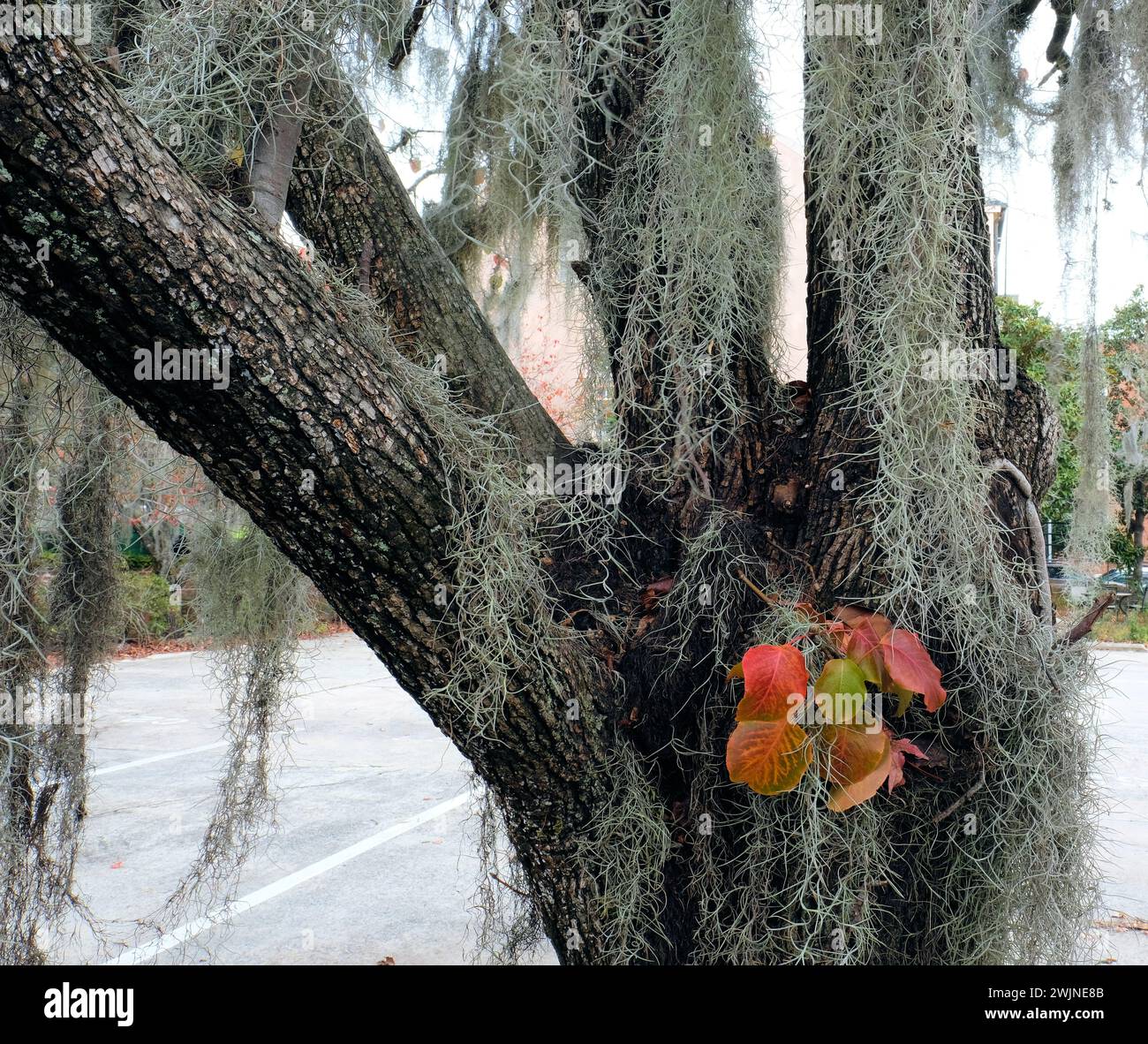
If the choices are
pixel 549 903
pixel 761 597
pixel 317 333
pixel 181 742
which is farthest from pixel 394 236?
pixel 181 742

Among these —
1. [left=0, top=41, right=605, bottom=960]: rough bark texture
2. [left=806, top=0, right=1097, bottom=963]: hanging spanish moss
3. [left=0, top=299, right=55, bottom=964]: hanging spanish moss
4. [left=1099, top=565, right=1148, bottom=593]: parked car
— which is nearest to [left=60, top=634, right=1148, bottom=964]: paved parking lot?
[left=806, top=0, right=1097, bottom=963]: hanging spanish moss

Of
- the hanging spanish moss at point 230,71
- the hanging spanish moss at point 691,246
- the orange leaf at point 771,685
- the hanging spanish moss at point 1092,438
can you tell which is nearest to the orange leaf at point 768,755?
the orange leaf at point 771,685

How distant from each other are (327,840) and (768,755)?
3.20m

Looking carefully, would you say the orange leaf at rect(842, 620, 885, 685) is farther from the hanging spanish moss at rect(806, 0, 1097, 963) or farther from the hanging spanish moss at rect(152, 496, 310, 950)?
the hanging spanish moss at rect(152, 496, 310, 950)

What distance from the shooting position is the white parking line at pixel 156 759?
5.10 m

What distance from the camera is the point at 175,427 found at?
1167 mm

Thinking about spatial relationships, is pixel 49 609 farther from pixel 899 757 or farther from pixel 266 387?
pixel 899 757

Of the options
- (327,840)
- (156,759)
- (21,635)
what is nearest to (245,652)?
(21,635)

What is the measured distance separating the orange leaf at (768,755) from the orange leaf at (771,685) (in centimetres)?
1

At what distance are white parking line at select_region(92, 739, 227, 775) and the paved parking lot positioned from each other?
15 millimetres

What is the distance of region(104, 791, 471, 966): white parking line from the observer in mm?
2730

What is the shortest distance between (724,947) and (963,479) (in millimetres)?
795

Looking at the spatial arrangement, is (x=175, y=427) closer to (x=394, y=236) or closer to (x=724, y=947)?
(x=394, y=236)

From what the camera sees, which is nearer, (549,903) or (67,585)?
(549,903)
